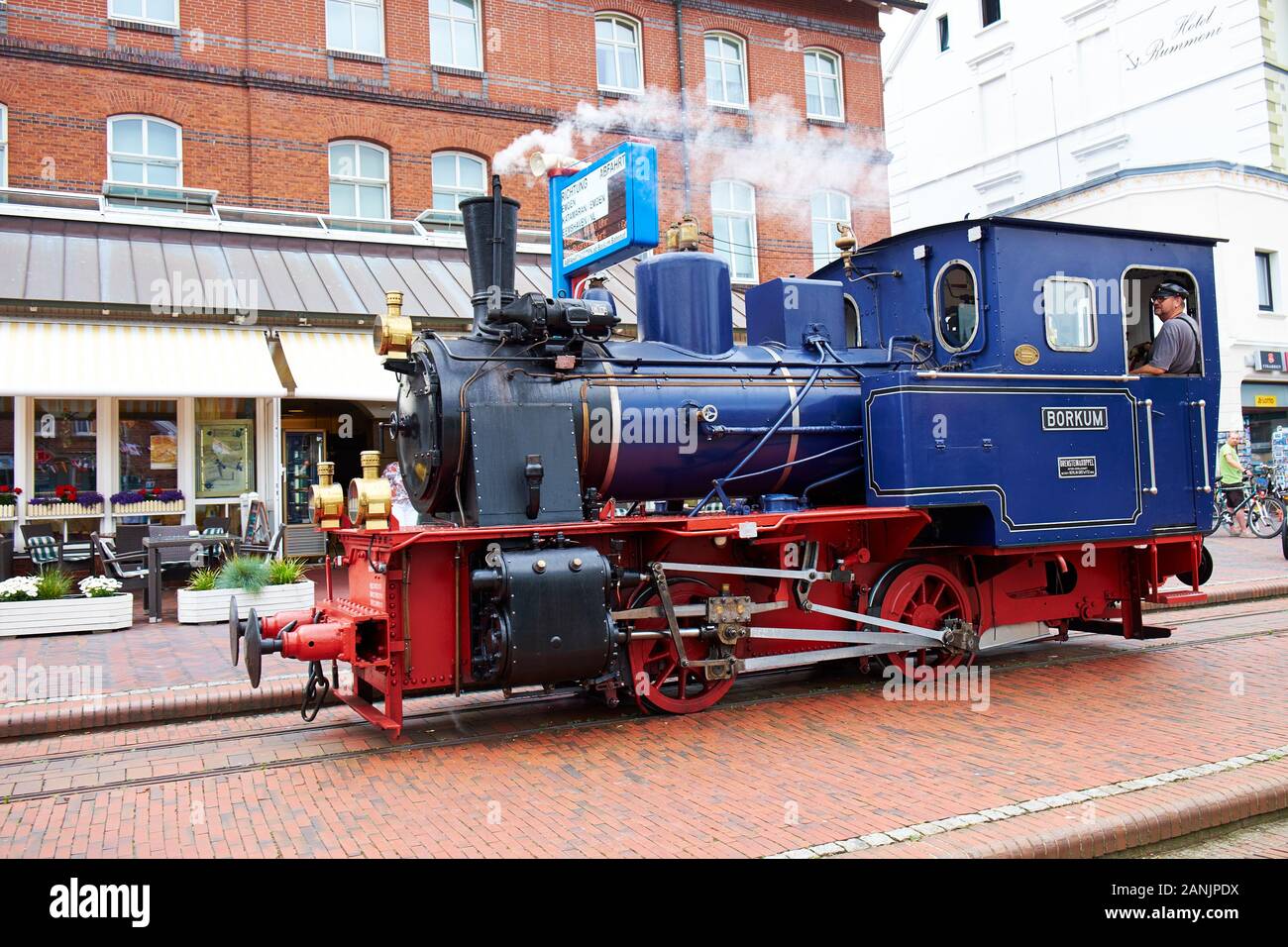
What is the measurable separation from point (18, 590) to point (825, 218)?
15.3 m

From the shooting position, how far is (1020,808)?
14.9 ft

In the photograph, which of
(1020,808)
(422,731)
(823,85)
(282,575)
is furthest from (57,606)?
(823,85)

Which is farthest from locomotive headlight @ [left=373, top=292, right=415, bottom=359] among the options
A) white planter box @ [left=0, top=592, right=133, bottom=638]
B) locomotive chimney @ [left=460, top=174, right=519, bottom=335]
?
white planter box @ [left=0, top=592, right=133, bottom=638]

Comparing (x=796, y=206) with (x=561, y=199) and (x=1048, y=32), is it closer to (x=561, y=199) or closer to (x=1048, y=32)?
(x=561, y=199)

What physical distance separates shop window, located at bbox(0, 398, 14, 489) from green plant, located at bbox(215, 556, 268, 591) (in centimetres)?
397

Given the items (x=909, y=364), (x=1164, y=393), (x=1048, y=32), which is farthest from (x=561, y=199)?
(x=1048, y=32)

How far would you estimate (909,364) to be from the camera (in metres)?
8.04

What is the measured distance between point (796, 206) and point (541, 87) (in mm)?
5405

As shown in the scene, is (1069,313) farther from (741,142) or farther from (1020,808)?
(741,142)

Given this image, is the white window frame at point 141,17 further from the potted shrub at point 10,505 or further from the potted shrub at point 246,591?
the potted shrub at point 246,591

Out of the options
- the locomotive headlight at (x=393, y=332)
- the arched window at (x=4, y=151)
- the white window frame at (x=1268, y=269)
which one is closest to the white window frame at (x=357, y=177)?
the arched window at (x=4, y=151)

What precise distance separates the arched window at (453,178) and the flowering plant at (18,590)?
8.96 meters

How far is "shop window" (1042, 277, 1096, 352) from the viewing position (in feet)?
24.9

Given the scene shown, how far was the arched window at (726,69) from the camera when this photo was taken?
62.6ft
